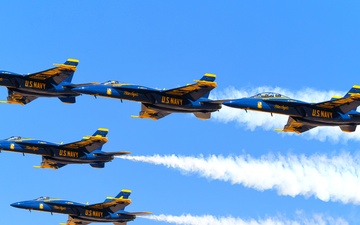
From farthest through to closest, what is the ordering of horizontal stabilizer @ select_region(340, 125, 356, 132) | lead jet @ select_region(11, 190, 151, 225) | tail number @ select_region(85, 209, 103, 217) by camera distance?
tail number @ select_region(85, 209, 103, 217) < lead jet @ select_region(11, 190, 151, 225) < horizontal stabilizer @ select_region(340, 125, 356, 132)

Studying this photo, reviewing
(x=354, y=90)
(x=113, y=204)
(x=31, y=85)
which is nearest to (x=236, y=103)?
(x=354, y=90)

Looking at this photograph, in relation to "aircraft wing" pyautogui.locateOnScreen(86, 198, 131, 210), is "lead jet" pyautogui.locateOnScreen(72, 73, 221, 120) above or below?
above

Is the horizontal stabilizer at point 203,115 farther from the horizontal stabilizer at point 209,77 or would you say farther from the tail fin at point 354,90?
the tail fin at point 354,90

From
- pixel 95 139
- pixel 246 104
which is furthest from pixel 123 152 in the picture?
pixel 246 104

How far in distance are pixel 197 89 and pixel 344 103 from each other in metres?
15.1

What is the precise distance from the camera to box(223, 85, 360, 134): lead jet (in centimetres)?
10400

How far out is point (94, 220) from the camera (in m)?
123

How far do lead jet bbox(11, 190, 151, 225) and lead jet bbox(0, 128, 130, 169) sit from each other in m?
5.87

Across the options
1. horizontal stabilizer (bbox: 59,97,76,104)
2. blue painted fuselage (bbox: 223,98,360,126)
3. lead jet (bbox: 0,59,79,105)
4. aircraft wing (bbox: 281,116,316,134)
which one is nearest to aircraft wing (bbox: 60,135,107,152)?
horizontal stabilizer (bbox: 59,97,76,104)

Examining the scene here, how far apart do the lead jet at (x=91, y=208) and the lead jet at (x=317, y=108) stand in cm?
2460

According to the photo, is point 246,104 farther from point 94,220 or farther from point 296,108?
point 94,220

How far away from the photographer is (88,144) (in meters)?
119

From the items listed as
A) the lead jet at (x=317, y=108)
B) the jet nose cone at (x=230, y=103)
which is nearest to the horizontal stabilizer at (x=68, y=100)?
the lead jet at (x=317, y=108)

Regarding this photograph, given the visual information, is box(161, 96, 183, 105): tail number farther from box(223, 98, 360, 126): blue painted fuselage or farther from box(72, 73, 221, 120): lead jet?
box(223, 98, 360, 126): blue painted fuselage
